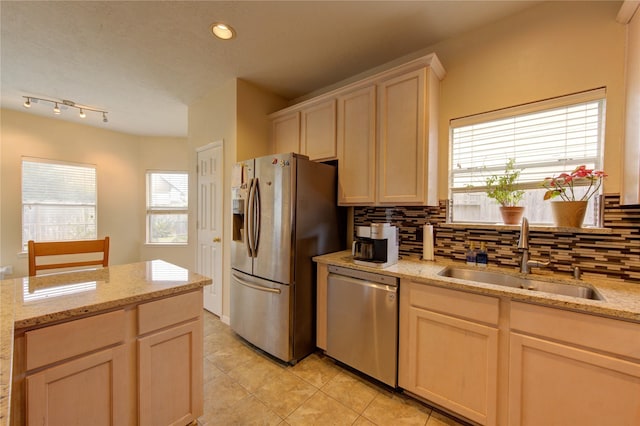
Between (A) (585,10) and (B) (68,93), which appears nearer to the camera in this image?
(A) (585,10)

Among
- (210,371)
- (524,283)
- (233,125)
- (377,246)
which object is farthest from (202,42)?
(524,283)

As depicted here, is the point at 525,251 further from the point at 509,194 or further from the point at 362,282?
the point at 362,282

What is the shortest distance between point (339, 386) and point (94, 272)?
1850 mm

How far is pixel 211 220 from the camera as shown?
3158 millimetres

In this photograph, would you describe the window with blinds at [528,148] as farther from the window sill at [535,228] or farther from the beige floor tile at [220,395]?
the beige floor tile at [220,395]

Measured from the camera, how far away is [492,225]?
1891 millimetres

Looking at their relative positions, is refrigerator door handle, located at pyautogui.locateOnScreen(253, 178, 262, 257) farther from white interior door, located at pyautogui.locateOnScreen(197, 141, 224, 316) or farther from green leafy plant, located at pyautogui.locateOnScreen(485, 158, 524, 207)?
green leafy plant, located at pyautogui.locateOnScreen(485, 158, 524, 207)

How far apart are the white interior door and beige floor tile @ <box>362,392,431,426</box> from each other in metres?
2.10

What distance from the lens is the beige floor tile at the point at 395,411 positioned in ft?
5.15

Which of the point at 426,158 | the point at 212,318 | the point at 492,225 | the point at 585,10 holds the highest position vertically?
the point at 585,10

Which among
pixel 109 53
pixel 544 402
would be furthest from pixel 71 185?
pixel 544 402

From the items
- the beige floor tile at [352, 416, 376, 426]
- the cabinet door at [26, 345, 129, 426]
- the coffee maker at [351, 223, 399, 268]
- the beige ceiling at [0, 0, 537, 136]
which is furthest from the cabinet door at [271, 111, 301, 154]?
the beige floor tile at [352, 416, 376, 426]

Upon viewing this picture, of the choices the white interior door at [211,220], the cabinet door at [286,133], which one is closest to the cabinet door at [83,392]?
the white interior door at [211,220]

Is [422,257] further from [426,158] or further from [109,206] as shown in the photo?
[109,206]
